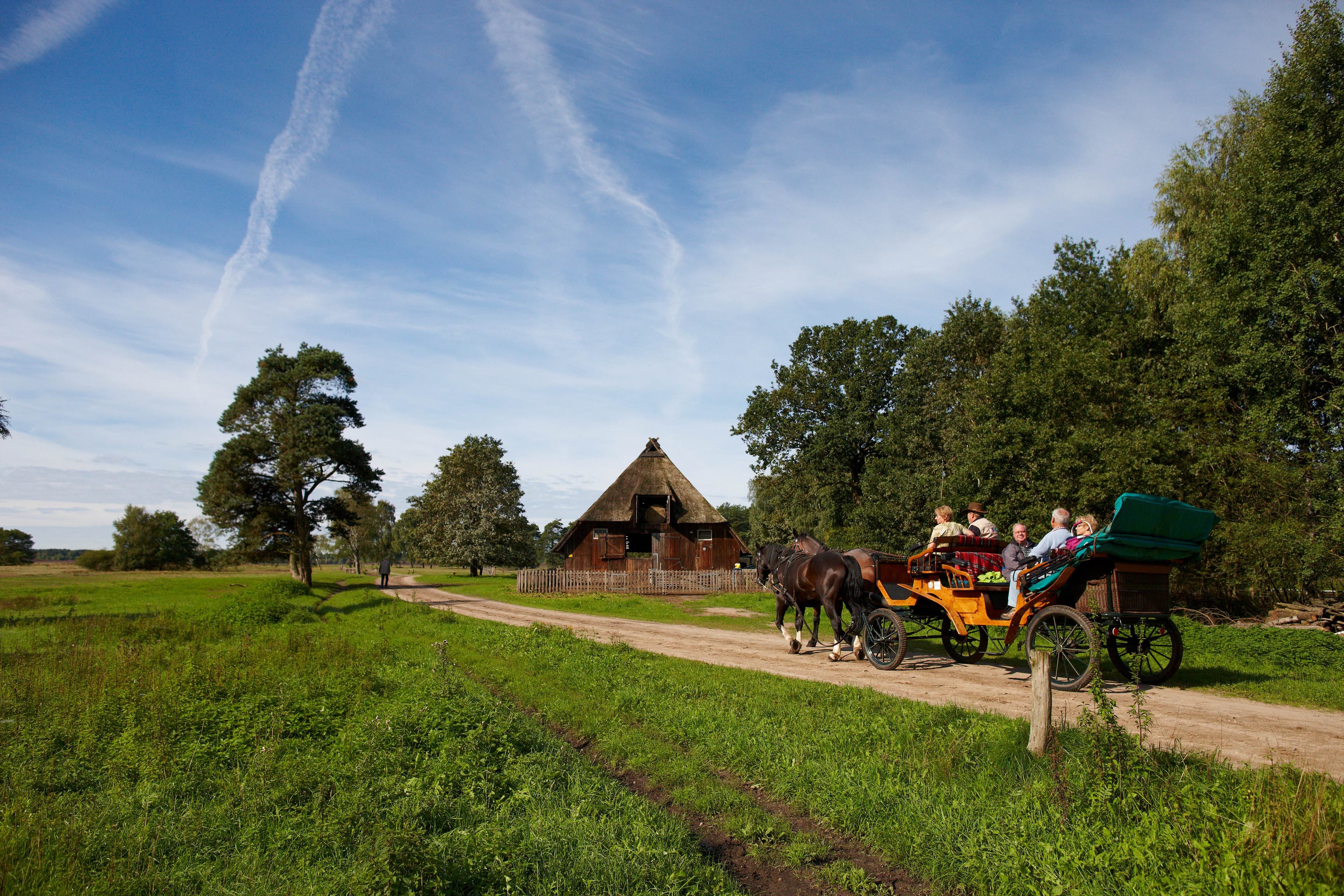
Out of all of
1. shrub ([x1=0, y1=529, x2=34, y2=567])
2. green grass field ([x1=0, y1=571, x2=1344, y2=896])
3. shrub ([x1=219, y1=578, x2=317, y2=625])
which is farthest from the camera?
shrub ([x1=0, y1=529, x2=34, y2=567])

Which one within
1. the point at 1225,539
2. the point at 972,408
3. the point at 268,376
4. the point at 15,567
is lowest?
the point at 15,567

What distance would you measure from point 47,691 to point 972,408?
24.8 m

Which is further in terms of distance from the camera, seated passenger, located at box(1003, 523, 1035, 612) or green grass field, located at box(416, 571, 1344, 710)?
seated passenger, located at box(1003, 523, 1035, 612)

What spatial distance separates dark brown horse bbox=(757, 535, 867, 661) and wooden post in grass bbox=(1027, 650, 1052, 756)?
5662mm

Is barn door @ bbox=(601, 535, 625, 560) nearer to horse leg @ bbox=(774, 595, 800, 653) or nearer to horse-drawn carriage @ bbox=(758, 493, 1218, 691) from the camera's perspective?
horse leg @ bbox=(774, 595, 800, 653)

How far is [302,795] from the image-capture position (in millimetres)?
5480

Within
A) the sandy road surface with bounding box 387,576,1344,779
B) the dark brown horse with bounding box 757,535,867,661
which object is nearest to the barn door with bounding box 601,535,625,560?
the sandy road surface with bounding box 387,576,1344,779

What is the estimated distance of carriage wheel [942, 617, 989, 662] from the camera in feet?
36.6

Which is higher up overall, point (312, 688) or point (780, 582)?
point (780, 582)

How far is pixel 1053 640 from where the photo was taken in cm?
848

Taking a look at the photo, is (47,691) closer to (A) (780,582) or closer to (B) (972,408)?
(A) (780,582)

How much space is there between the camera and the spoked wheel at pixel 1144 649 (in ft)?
28.7

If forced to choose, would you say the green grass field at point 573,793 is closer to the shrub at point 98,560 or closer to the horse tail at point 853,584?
the horse tail at point 853,584

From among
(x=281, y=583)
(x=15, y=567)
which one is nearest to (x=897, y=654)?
(x=281, y=583)
